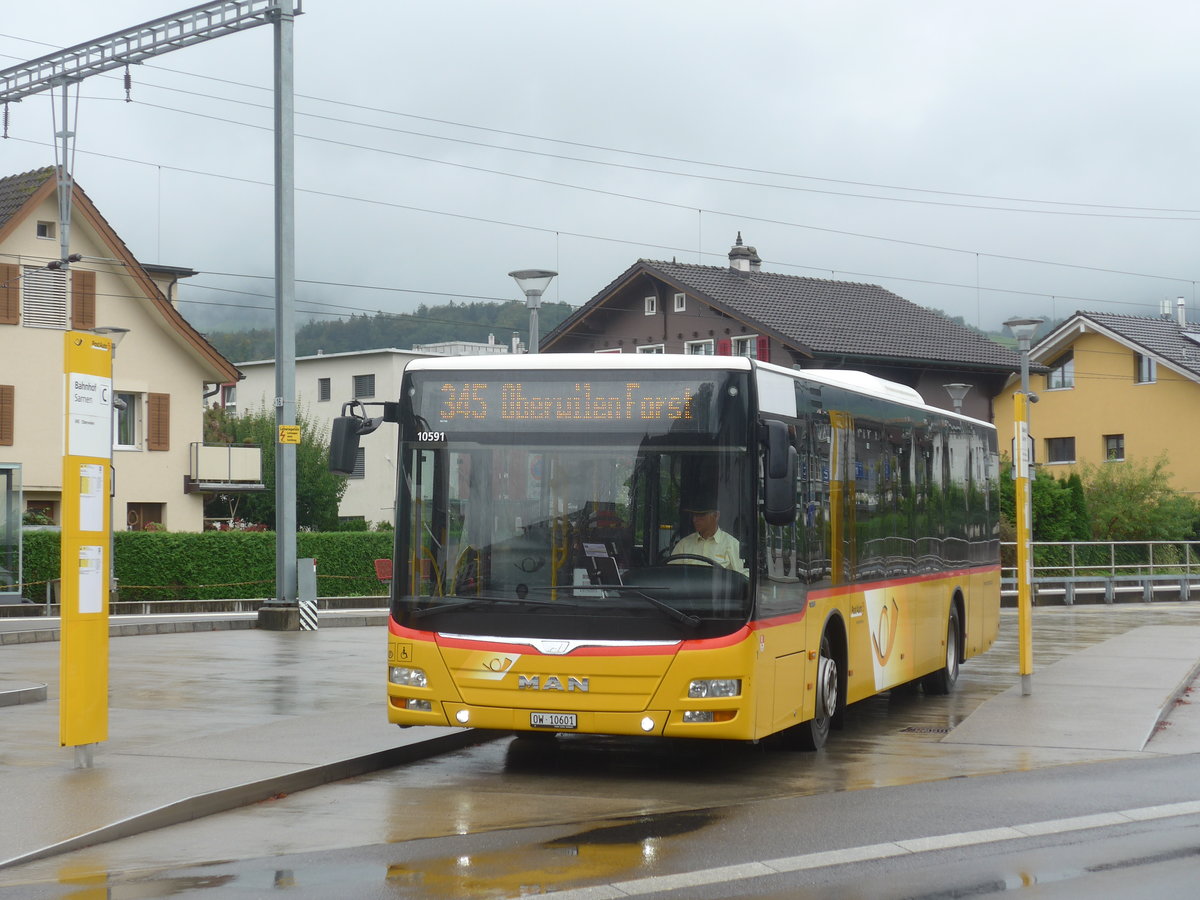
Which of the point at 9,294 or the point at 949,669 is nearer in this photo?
the point at 949,669

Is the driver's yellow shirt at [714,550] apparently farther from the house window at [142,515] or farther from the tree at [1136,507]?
the tree at [1136,507]

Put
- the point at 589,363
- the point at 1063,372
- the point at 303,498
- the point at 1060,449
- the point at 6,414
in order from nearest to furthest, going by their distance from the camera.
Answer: the point at 589,363 < the point at 6,414 < the point at 303,498 < the point at 1063,372 < the point at 1060,449

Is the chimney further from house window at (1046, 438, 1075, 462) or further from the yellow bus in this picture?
the yellow bus

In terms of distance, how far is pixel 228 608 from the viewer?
1499 inches

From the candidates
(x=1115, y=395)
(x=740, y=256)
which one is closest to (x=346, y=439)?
(x=740, y=256)

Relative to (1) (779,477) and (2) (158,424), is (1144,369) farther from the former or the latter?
(1) (779,477)

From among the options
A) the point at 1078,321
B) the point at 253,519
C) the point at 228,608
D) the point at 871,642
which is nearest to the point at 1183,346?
the point at 1078,321

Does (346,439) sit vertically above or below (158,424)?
below

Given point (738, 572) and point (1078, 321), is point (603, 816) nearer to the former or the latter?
point (738, 572)

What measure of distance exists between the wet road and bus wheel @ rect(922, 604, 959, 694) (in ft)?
4.53

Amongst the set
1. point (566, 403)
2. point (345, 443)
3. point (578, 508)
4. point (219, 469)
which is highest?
point (219, 469)

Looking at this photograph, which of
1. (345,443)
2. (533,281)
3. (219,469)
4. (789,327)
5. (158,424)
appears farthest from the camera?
(789,327)

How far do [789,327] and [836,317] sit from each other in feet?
11.1

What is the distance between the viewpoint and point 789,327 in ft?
176
